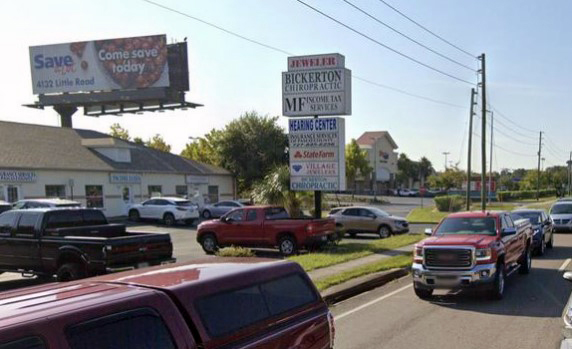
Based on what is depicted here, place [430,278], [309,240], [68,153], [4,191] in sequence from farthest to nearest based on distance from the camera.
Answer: [68,153], [4,191], [309,240], [430,278]

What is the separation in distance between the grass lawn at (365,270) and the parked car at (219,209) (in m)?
22.9

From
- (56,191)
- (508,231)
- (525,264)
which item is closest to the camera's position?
(508,231)

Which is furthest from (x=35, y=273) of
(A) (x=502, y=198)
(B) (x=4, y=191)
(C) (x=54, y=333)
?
(A) (x=502, y=198)

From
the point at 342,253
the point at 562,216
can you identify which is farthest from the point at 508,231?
the point at 562,216

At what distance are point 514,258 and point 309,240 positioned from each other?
775cm

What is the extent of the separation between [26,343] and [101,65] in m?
57.2

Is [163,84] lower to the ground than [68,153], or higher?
higher

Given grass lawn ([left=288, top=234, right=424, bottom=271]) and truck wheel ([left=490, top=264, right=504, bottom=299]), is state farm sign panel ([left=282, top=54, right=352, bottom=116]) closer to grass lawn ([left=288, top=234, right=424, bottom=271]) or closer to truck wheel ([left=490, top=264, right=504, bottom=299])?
grass lawn ([left=288, top=234, right=424, bottom=271])

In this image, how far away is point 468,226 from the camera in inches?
Result: 478

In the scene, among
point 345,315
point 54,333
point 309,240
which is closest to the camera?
point 54,333

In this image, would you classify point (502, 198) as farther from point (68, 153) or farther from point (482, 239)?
point (482, 239)

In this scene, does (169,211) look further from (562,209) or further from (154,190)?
(562,209)

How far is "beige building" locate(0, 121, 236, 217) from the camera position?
3325cm

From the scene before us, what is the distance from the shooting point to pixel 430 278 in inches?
416
